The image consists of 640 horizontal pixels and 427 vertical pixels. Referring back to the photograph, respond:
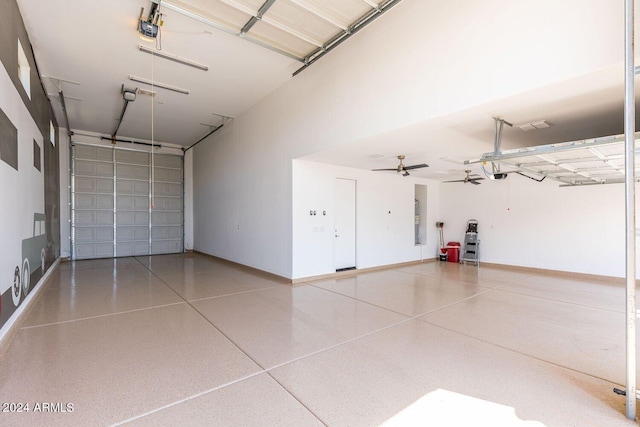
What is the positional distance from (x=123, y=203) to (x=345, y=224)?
304 inches

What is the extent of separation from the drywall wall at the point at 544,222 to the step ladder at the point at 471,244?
6.8 inches

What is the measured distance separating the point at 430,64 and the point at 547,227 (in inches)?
244

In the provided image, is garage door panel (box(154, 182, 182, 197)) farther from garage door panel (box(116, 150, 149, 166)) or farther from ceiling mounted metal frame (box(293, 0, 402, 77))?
ceiling mounted metal frame (box(293, 0, 402, 77))

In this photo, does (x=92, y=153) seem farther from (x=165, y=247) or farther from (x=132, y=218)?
(x=165, y=247)

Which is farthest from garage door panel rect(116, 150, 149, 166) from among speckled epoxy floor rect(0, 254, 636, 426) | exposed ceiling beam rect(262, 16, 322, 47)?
exposed ceiling beam rect(262, 16, 322, 47)


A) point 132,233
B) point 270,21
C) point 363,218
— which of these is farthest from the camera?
point 132,233

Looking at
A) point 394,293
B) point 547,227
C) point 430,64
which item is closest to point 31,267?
→ point 394,293

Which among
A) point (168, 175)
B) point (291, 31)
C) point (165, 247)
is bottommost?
point (165, 247)

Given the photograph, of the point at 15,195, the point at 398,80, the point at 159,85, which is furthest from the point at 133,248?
the point at 398,80

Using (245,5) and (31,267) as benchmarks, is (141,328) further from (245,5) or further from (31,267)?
(245,5)

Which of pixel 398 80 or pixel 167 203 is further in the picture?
pixel 167 203

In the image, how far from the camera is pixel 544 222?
24.3 ft

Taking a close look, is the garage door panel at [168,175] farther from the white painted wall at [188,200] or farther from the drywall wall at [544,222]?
the drywall wall at [544,222]

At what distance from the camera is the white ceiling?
3412 mm
